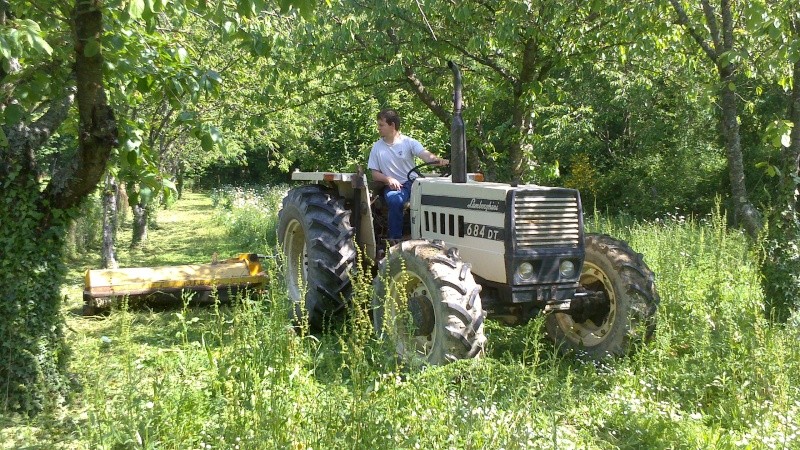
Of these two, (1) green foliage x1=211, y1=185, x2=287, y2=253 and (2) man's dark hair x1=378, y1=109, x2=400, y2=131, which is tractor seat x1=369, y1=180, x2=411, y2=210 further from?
(1) green foliage x1=211, y1=185, x2=287, y2=253

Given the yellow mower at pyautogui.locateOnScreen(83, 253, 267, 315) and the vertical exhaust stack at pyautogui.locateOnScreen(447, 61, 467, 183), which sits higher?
the vertical exhaust stack at pyautogui.locateOnScreen(447, 61, 467, 183)

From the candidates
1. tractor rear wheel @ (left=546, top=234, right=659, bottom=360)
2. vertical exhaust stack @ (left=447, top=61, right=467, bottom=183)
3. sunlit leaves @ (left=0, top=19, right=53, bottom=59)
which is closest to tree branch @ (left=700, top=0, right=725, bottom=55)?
tractor rear wheel @ (left=546, top=234, right=659, bottom=360)

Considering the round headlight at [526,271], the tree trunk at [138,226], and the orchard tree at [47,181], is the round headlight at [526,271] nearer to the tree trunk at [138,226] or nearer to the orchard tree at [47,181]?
the orchard tree at [47,181]

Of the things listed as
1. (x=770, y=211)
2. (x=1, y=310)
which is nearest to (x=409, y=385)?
(x=1, y=310)

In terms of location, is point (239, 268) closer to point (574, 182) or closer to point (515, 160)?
point (515, 160)

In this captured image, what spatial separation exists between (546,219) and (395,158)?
5.73 ft

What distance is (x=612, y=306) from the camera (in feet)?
18.0

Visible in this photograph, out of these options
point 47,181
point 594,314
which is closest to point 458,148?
point 594,314

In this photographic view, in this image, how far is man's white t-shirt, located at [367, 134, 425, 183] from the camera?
6.46 m

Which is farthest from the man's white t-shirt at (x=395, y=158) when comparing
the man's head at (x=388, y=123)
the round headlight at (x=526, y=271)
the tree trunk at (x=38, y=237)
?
the tree trunk at (x=38, y=237)

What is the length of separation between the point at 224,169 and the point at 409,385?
1692 inches

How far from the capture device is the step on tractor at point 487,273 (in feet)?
15.3

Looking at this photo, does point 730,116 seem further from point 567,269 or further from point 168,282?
point 168,282

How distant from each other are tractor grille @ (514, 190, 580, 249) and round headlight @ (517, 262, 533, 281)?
12 centimetres
